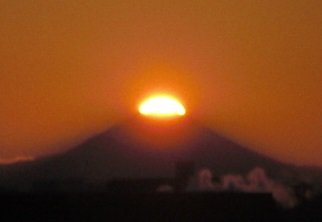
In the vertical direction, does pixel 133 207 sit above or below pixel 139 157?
below

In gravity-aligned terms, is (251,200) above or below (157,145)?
A: below

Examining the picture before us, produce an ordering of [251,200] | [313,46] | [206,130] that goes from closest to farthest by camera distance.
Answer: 1. [251,200]
2. [206,130]
3. [313,46]

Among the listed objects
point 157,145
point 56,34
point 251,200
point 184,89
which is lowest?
point 251,200

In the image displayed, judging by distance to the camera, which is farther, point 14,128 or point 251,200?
point 14,128

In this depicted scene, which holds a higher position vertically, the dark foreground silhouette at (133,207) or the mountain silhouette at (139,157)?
the mountain silhouette at (139,157)

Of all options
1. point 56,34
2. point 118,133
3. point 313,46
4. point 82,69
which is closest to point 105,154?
point 118,133

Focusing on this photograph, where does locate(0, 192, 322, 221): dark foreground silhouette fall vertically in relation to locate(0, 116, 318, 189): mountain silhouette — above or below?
below

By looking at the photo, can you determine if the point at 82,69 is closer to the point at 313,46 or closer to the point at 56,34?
Answer: the point at 56,34

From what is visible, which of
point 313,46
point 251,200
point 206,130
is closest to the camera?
point 251,200
